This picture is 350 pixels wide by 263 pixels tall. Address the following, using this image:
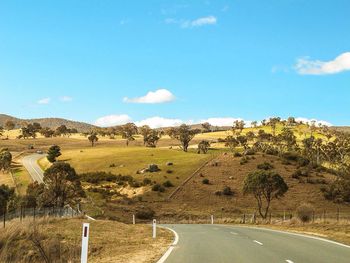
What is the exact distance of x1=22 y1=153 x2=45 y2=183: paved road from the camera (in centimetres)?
11250

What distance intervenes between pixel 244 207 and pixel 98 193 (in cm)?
2736

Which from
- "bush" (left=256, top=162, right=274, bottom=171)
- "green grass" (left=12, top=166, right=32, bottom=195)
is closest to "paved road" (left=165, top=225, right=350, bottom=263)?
"green grass" (left=12, top=166, right=32, bottom=195)

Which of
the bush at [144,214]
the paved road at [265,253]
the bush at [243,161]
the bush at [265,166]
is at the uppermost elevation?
the bush at [243,161]

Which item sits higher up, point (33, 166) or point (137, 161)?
point (137, 161)

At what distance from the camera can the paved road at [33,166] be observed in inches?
4429

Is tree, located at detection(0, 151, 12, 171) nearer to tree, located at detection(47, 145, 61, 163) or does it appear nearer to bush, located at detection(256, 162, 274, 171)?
tree, located at detection(47, 145, 61, 163)

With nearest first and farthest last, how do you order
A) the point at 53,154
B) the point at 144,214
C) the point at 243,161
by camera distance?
1. the point at 144,214
2. the point at 243,161
3. the point at 53,154

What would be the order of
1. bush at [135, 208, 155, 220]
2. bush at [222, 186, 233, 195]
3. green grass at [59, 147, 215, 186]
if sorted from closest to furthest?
bush at [135, 208, 155, 220] < bush at [222, 186, 233, 195] < green grass at [59, 147, 215, 186]

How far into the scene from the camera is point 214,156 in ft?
408

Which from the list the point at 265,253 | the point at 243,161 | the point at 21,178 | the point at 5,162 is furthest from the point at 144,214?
the point at 5,162

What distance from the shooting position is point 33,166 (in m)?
135

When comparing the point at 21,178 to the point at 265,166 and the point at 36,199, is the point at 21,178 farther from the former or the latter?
the point at 265,166

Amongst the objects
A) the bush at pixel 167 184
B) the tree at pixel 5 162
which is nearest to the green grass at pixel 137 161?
the bush at pixel 167 184

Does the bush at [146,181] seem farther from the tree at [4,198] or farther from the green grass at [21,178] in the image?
the tree at [4,198]
